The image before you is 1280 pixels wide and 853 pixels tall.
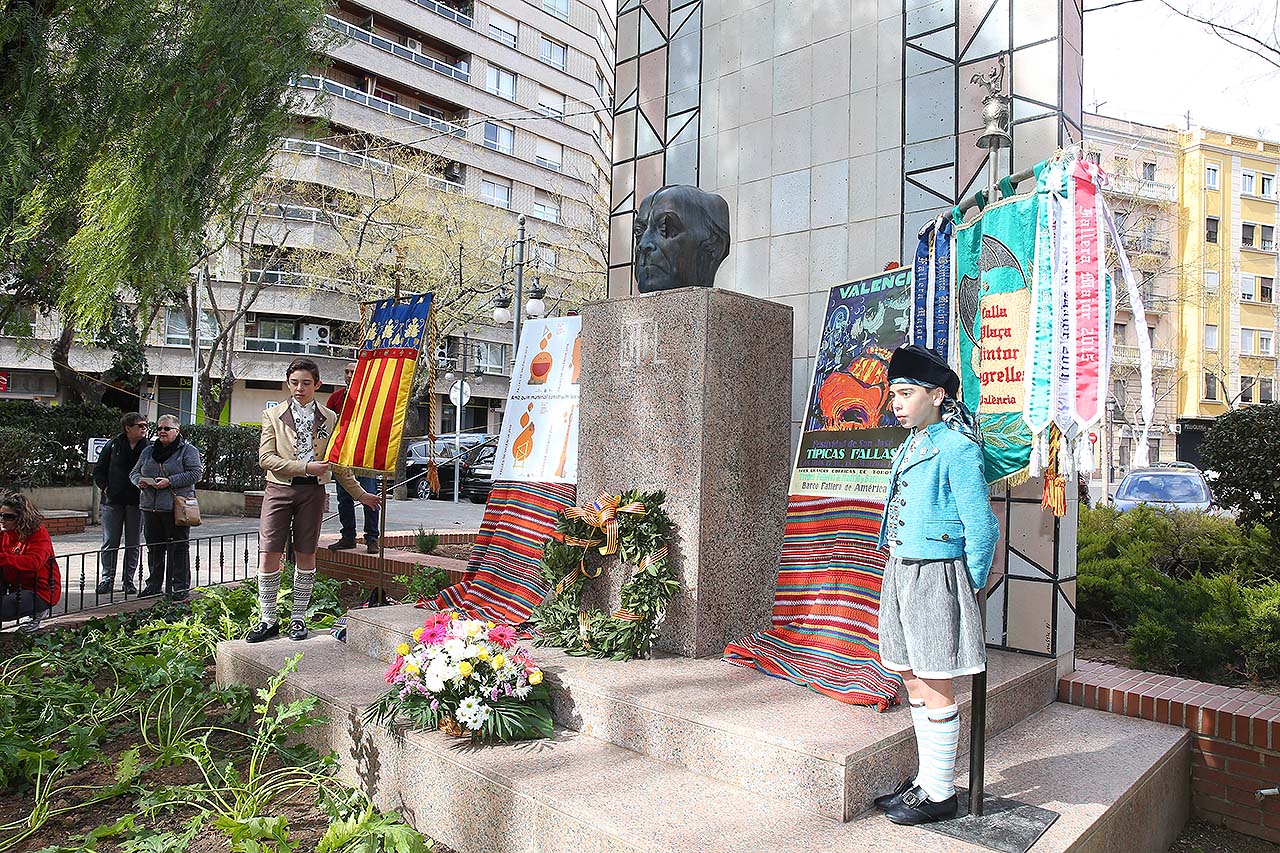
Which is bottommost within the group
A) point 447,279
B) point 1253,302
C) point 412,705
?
point 412,705

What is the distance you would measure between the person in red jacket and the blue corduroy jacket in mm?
6503

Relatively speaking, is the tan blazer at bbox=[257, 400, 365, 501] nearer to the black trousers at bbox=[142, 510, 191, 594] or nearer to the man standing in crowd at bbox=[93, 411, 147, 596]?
the black trousers at bbox=[142, 510, 191, 594]

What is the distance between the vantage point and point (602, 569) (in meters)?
4.94

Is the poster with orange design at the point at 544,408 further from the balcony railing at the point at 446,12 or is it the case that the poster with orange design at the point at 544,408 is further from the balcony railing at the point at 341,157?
the balcony railing at the point at 446,12

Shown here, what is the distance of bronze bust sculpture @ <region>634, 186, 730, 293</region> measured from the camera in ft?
16.4

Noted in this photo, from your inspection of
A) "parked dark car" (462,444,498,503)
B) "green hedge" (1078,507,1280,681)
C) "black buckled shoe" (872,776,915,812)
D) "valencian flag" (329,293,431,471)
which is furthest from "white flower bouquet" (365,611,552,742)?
"parked dark car" (462,444,498,503)

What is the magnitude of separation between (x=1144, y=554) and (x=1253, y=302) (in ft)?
136

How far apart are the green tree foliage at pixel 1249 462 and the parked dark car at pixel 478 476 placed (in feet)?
51.7

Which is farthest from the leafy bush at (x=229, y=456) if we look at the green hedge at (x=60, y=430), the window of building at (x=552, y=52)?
the window of building at (x=552, y=52)

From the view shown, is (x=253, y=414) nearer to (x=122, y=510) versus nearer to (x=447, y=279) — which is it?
(x=447, y=279)

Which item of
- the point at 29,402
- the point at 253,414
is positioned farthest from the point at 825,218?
the point at 253,414

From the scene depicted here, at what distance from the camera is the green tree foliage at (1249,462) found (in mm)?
6953

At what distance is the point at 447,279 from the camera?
2650 centimetres

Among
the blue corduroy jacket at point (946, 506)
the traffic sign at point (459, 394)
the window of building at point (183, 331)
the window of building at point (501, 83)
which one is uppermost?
the window of building at point (501, 83)
